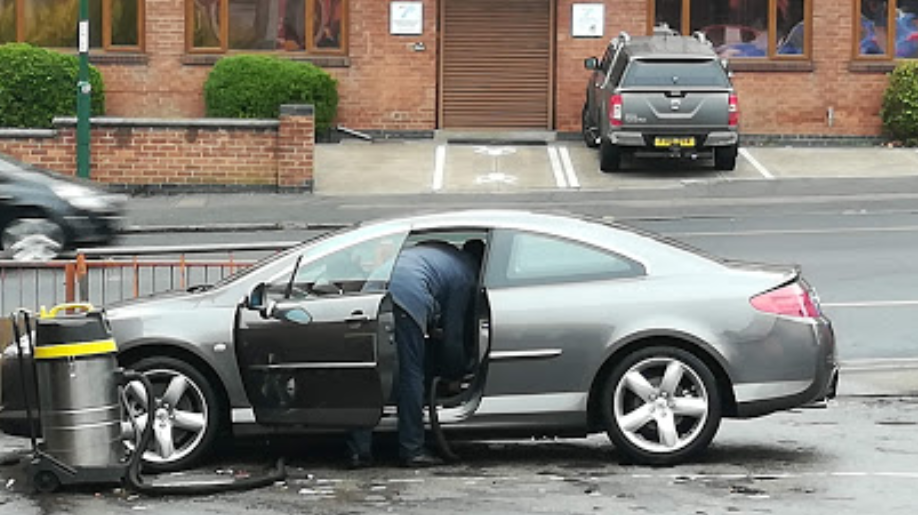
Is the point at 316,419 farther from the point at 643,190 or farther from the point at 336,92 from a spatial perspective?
the point at 336,92

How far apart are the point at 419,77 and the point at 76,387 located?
917 inches

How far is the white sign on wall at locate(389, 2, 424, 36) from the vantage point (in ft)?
108

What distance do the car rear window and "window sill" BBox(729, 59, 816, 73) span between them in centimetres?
370

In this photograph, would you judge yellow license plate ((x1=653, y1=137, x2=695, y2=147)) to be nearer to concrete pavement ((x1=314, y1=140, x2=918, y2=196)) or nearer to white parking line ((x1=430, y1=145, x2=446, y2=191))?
concrete pavement ((x1=314, y1=140, x2=918, y2=196))

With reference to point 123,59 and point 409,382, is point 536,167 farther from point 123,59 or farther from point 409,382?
point 409,382

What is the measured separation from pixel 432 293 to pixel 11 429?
7.76 ft

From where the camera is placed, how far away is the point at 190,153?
28.8 meters

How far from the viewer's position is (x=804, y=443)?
1171 centimetres

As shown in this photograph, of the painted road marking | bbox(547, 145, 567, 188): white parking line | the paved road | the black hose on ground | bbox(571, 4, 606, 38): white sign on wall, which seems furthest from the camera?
bbox(571, 4, 606, 38): white sign on wall

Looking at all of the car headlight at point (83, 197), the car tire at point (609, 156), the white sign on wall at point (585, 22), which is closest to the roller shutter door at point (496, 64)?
the white sign on wall at point (585, 22)

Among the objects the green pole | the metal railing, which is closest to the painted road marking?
the metal railing

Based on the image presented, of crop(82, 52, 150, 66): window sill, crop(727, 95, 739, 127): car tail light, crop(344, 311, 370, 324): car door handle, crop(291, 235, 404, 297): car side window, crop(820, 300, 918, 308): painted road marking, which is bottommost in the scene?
crop(820, 300, 918, 308): painted road marking

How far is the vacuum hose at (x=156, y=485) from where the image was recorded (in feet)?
33.7

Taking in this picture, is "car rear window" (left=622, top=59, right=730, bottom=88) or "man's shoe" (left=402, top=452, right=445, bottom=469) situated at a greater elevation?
"car rear window" (left=622, top=59, right=730, bottom=88)
